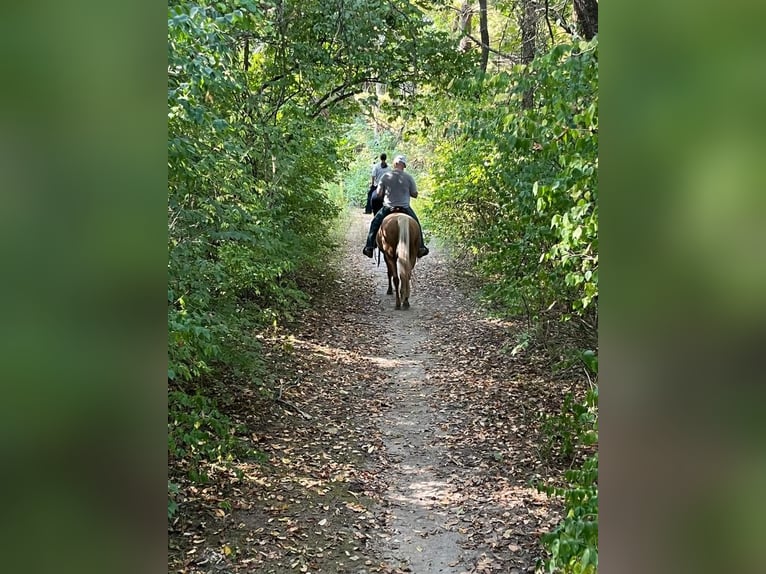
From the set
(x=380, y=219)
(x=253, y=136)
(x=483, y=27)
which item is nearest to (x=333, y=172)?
(x=380, y=219)

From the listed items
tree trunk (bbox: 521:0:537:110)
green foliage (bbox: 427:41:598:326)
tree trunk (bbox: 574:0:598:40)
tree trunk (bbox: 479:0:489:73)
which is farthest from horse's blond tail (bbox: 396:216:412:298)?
tree trunk (bbox: 574:0:598:40)

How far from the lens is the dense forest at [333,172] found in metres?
3.01

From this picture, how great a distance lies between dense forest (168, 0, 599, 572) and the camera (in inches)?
118

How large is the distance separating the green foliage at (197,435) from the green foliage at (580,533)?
83.8 inches

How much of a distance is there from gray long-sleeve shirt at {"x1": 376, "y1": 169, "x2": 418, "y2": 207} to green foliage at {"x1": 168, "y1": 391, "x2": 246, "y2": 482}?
587 centimetres

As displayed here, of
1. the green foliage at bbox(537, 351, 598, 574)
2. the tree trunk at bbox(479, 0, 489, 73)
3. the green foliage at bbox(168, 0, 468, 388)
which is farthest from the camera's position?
the tree trunk at bbox(479, 0, 489, 73)

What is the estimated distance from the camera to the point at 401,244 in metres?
10.1

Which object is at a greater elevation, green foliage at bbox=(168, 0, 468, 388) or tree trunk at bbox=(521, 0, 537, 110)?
tree trunk at bbox=(521, 0, 537, 110)

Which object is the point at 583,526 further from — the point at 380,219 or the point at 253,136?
the point at 380,219

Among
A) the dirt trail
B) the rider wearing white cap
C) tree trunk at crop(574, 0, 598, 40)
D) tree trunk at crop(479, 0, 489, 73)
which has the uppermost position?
tree trunk at crop(479, 0, 489, 73)

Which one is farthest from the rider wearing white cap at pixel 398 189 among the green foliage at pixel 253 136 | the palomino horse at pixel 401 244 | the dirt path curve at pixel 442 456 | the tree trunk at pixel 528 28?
the tree trunk at pixel 528 28

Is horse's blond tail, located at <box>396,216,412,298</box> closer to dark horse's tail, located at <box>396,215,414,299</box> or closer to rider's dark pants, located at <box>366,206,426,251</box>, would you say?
dark horse's tail, located at <box>396,215,414,299</box>

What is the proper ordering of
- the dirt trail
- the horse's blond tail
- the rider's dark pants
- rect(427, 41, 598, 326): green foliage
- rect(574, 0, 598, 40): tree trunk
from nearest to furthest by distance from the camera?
rect(427, 41, 598, 326): green foliage
the dirt trail
rect(574, 0, 598, 40): tree trunk
the horse's blond tail
the rider's dark pants
